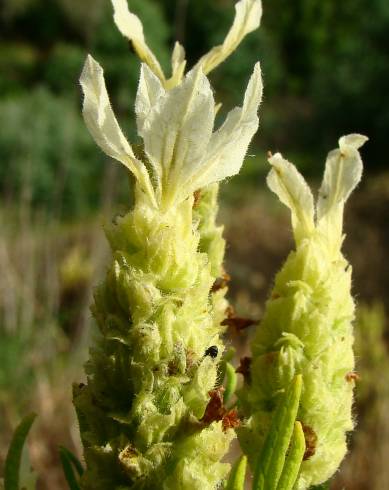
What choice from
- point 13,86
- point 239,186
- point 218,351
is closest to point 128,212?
point 218,351

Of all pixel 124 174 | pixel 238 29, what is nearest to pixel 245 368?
pixel 238 29

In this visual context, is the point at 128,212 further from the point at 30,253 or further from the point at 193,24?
the point at 193,24

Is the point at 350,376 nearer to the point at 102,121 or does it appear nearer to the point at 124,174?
the point at 102,121

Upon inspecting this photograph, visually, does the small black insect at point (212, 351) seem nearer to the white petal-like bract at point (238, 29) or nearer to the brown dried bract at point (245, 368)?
the brown dried bract at point (245, 368)

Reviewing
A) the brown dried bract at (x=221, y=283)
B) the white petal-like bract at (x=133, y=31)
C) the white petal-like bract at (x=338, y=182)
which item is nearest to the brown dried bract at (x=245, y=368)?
the brown dried bract at (x=221, y=283)

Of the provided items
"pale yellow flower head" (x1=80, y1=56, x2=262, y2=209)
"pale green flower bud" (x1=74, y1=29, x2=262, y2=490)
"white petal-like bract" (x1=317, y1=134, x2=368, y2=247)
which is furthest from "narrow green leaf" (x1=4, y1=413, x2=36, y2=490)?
"white petal-like bract" (x1=317, y1=134, x2=368, y2=247)

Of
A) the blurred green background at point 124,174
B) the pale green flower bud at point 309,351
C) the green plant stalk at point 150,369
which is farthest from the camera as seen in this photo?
the blurred green background at point 124,174
